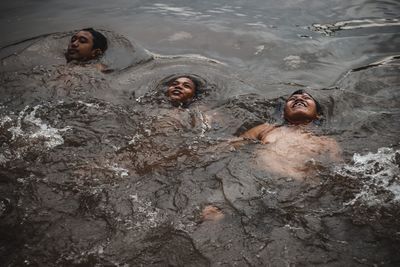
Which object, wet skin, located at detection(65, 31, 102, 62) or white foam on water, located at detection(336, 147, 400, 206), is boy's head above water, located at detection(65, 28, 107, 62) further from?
white foam on water, located at detection(336, 147, 400, 206)

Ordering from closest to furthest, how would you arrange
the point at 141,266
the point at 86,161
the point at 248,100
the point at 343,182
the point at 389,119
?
the point at 141,266, the point at 343,182, the point at 86,161, the point at 389,119, the point at 248,100

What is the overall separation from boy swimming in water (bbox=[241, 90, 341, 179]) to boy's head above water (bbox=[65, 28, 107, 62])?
148 inches

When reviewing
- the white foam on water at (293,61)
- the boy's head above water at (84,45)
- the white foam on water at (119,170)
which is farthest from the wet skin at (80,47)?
the white foam on water at (293,61)

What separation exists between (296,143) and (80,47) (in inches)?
182

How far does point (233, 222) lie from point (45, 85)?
4374 mm

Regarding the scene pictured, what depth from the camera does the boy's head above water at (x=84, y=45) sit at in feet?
22.8

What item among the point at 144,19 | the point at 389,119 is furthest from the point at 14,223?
the point at 144,19

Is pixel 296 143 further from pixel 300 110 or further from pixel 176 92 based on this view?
pixel 176 92

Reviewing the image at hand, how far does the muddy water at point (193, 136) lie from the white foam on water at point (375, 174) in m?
0.02

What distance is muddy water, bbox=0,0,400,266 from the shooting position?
3387 millimetres

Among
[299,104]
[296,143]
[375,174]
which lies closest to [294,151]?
[296,143]

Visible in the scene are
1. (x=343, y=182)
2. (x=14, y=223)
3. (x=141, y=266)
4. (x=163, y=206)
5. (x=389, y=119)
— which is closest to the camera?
(x=141, y=266)

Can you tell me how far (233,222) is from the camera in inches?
144

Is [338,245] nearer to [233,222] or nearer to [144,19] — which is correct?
[233,222]
